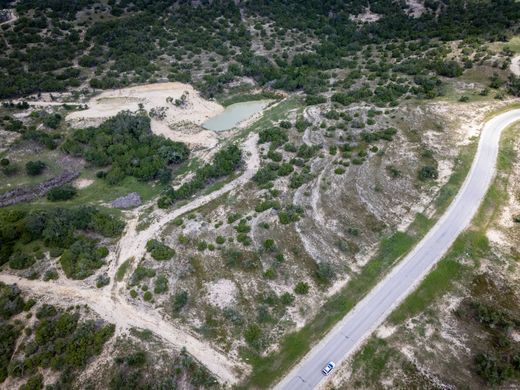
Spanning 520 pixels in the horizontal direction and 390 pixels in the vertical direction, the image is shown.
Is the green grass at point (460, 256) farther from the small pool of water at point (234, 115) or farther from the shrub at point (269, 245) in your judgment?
the small pool of water at point (234, 115)

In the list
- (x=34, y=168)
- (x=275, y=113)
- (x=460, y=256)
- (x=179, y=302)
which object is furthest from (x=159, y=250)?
(x=275, y=113)

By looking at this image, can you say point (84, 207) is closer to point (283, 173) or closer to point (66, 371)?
point (66, 371)

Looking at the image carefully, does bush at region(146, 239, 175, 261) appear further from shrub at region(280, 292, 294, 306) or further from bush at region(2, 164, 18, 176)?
bush at region(2, 164, 18, 176)

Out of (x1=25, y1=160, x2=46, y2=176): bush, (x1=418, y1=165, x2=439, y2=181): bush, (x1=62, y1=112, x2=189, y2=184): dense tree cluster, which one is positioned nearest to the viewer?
(x1=418, y1=165, x2=439, y2=181): bush

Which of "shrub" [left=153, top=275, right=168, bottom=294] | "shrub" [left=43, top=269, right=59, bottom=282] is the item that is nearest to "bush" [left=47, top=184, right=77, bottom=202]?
"shrub" [left=43, top=269, right=59, bottom=282]

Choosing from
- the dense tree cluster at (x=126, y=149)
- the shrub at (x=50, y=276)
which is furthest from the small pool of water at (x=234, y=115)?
the shrub at (x=50, y=276)

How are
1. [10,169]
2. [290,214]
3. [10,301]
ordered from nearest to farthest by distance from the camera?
[10,301] < [290,214] < [10,169]

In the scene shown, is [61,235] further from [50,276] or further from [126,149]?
[126,149]
